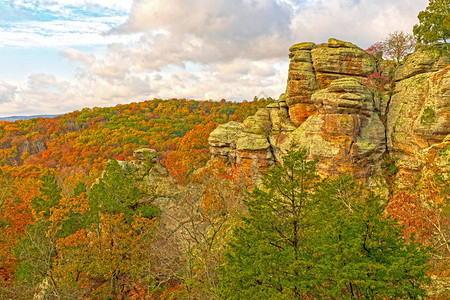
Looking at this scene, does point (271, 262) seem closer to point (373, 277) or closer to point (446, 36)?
point (373, 277)

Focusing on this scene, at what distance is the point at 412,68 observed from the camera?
2712 cm

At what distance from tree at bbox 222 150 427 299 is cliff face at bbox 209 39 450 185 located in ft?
42.3

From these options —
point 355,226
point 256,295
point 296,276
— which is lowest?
point 256,295

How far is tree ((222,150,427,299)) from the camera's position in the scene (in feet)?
20.2

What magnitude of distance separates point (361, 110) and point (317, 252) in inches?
922

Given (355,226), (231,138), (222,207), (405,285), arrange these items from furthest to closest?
1. (231,138)
2. (222,207)
3. (355,226)
4. (405,285)

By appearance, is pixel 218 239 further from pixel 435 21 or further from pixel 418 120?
pixel 435 21

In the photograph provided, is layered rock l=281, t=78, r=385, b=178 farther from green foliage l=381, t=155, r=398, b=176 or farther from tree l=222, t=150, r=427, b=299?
tree l=222, t=150, r=427, b=299

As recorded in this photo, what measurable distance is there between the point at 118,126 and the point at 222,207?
68752mm

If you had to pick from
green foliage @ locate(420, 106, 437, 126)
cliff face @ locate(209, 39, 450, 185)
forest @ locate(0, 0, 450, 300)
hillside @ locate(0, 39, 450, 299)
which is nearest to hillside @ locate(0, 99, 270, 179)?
cliff face @ locate(209, 39, 450, 185)

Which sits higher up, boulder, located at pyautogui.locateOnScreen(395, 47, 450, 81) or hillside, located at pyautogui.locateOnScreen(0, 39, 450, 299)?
boulder, located at pyautogui.locateOnScreen(395, 47, 450, 81)

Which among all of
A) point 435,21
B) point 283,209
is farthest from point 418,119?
point 283,209

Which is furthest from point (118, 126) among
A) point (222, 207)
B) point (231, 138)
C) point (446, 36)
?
point (446, 36)

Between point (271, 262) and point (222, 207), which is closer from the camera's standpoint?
point (271, 262)
